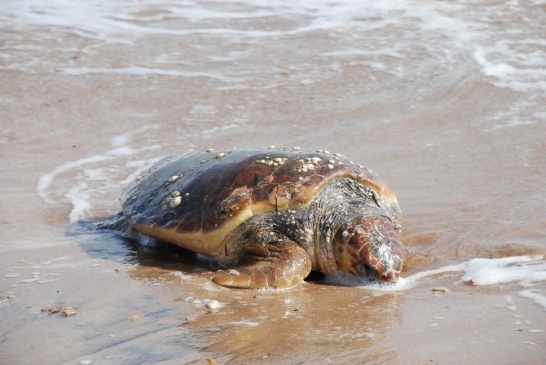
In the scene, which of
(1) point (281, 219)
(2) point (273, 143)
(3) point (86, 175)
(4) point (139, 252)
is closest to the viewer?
(1) point (281, 219)

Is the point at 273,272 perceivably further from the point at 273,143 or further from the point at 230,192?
the point at 273,143

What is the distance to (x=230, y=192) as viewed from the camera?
454 centimetres

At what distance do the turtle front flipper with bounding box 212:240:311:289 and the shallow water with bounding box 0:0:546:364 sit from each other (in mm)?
65

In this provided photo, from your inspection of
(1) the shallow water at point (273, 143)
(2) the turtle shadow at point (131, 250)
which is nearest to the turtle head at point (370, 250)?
(1) the shallow water at point (273, 143)

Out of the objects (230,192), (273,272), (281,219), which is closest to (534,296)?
(273,272)

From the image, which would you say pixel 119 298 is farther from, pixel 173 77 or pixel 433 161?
pixel 173 77

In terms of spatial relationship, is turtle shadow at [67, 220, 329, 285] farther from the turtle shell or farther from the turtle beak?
the turtle beak

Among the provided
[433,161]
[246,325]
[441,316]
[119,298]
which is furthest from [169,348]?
[433,161]

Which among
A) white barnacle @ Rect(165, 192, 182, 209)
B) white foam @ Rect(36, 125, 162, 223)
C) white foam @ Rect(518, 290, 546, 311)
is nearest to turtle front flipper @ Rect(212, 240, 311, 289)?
white barnacle @ Rect(165, 192, 182, 209)

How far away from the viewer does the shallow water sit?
11.5 ft

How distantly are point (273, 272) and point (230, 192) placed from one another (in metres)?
0.58

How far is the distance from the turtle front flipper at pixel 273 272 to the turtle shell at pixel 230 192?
27cm

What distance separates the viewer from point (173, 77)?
29.0 feet

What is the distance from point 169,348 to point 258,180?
1406 mm
